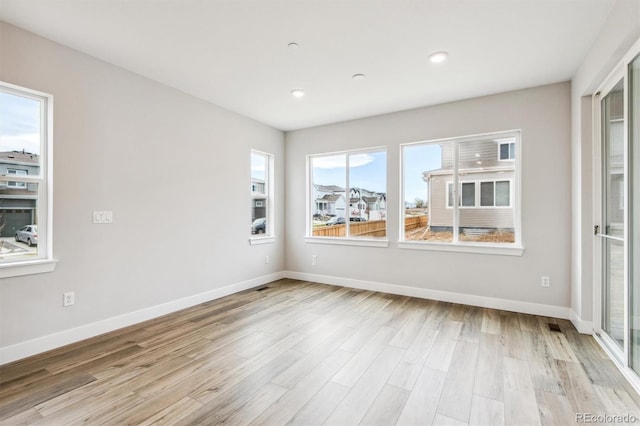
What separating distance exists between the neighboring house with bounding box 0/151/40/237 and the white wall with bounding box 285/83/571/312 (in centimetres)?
379

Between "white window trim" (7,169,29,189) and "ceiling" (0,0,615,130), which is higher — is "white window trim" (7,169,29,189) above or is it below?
below

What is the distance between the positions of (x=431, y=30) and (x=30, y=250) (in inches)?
157

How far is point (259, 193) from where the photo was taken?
5273mm

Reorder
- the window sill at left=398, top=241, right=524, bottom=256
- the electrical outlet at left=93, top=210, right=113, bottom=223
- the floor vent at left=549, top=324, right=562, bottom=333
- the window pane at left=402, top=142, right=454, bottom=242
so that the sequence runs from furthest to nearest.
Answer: the window pane at left=402, top=142, right=454, bottom=242 → the window sill at left=398, top=241, right=524, bottom=256 → the floor vent at left=549, top=324, right=562, bottom=333 → the electrical outlet at left=93, top=210, right=113, bottom=223

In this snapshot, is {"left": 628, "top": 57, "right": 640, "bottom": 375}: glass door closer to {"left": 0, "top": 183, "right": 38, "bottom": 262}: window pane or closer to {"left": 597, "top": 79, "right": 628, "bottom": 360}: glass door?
{"left": 597, "top": 79, "right": 628, "bottom": 360}: glass door

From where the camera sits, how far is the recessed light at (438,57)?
9.48ft

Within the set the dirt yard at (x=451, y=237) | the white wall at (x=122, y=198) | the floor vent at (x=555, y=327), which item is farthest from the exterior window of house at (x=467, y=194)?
the white wall at (x=122, y=198)

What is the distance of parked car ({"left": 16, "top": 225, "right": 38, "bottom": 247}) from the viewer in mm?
2598

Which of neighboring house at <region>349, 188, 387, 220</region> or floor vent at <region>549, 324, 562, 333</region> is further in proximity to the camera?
neighboring house at <region>349, 188, 387, 220</region>

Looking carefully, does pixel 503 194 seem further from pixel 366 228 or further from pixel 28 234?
pixel 28 234

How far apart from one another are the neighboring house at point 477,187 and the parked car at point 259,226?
2.81 metres

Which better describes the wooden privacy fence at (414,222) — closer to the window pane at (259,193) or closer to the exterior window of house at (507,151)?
the exterior window of house at (507,151)

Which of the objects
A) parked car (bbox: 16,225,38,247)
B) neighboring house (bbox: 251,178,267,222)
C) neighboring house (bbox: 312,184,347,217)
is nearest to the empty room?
parked car (bbox: 16,225,38,247)

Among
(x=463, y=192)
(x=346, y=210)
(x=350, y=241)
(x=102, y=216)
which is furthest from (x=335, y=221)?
(x=102, y=216)
